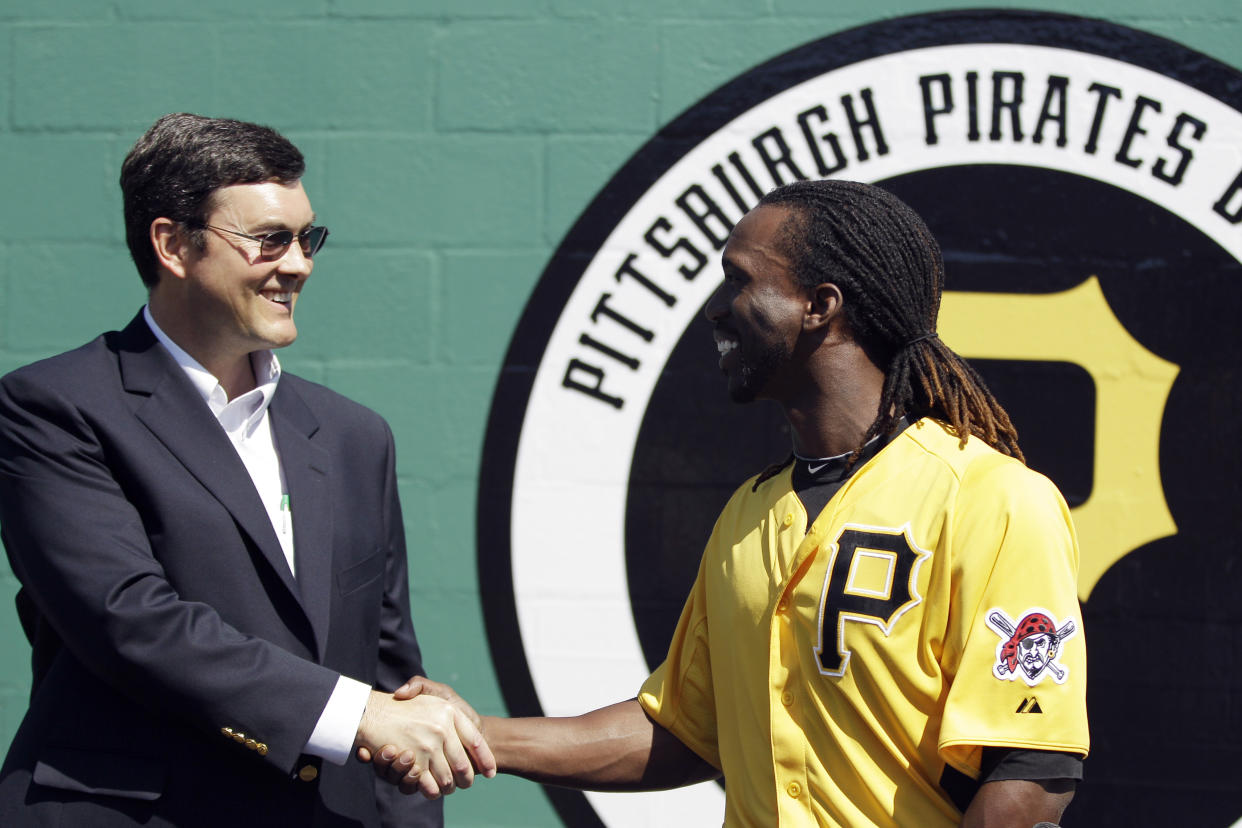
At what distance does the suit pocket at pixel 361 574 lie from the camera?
2035mm

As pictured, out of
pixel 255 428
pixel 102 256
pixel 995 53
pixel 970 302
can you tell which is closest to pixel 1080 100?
pixel 995 53

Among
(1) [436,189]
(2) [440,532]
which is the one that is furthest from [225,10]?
(2) [440,532]

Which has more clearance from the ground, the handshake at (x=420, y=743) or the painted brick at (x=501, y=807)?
the handshake at (x=420, y=743)

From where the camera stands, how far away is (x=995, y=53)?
2900 mm

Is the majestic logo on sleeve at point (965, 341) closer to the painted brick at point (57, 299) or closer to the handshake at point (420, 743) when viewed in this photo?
the handshake at point (420, 743)

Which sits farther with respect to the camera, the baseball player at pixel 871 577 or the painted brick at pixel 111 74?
the painted brick at pixel 111 74

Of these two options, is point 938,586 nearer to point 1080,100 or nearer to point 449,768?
point 449,768

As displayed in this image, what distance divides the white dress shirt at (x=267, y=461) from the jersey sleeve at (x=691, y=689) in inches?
18.4

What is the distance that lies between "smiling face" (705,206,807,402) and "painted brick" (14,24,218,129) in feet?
5.25

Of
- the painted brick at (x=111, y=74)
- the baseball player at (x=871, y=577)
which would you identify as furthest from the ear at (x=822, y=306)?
the painted brick at (x=111, y=74)

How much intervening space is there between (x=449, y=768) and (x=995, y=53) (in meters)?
1.97

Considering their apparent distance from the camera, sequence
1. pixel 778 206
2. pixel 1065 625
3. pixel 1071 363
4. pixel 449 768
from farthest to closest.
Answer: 1. pixel 1071 363
2. pixel 449 768
3. pixel 778 206
4. pixel 1065 625

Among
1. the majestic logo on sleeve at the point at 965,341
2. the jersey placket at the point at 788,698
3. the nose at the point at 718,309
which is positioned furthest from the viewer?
the majestic logo on sleeve at the point at 965,341

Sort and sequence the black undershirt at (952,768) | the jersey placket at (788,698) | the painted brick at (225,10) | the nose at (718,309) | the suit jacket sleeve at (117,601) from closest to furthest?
the black undershirt at (952,768), the jersey placket at (788,698), the suit jacket sleeve at (117,601), the nose at (718,309), the painted brick at (225,10)
